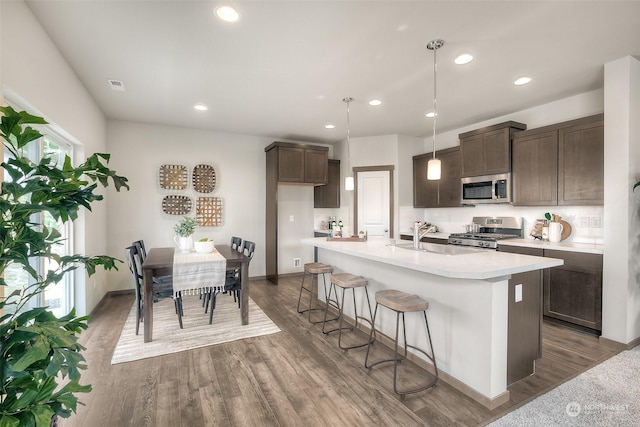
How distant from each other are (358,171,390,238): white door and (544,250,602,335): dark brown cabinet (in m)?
2.57

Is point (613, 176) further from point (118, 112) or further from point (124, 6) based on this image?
point (118, 112)

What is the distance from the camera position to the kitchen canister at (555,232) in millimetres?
3658

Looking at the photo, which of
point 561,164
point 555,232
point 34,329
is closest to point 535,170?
point 561,164

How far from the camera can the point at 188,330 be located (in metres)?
3.32

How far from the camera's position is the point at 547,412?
196cm

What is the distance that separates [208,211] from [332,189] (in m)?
2.33

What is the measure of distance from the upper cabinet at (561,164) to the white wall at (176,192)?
4086mm

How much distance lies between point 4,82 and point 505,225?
5.34 meters

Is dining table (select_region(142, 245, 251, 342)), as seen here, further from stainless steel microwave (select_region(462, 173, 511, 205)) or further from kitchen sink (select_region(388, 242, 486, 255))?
stainless steel microwave (select_region(462, 173, 511, 205))

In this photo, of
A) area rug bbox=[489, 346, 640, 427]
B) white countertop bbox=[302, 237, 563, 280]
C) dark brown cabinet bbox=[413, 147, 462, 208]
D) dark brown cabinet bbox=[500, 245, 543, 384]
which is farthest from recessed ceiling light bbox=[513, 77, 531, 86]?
area rug bbox=[489, 346, 640, 427]

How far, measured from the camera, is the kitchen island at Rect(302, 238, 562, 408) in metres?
2.01

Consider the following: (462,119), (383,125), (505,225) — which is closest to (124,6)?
(383,125)

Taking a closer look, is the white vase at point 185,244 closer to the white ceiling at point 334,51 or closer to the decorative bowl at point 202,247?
the decorative bowl at point 202,247

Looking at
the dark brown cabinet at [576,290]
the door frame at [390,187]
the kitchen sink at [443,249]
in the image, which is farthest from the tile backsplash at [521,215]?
the kitchen sink at [443,249]
